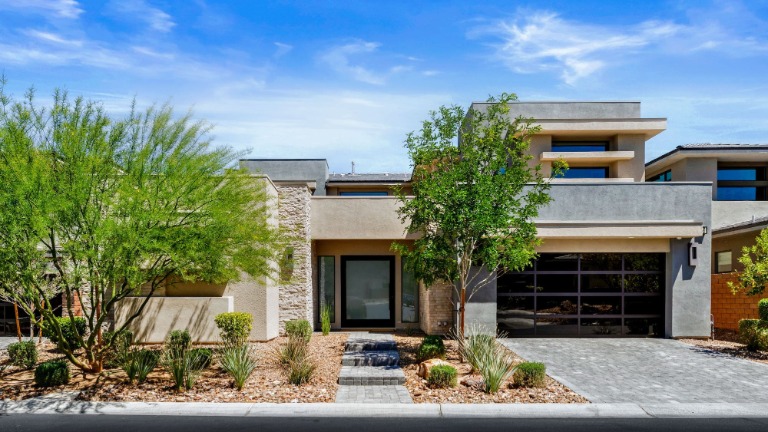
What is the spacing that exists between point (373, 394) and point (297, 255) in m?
7.55

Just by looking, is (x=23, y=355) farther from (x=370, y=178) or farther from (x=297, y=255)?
(x=370, y=178)

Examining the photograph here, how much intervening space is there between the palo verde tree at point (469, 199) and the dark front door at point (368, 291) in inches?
228

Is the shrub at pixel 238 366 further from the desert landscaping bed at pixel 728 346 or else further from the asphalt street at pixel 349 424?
the desert landscaping bed at pixel 728 346

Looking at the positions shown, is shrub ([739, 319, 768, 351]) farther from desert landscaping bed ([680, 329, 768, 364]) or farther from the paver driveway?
the paver driveway

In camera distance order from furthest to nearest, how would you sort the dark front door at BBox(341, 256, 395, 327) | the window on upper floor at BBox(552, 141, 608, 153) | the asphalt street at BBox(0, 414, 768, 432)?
the window on upper floor at BBox(552, 141, 608, 153), the dark front door at BBox(341, 256, 395, 327), the asphalt street at BBox(0, 414, 768, 432)

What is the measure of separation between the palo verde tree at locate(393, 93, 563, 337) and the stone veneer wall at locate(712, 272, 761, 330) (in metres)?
9.80

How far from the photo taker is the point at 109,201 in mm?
9844

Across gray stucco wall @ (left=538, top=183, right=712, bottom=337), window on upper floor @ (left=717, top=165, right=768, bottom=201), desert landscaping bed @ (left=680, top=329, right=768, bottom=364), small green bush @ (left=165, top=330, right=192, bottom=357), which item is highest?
window on upper floor @ (left=717, top=165, right=768, bottom=201)

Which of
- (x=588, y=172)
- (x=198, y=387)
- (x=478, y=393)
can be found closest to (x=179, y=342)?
(x=198, y=387)

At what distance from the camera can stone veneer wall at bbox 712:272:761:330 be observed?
59.5 feet

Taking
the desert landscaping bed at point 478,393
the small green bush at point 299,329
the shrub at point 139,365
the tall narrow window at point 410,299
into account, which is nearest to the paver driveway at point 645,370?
the desert landscaping bed at point 478,393

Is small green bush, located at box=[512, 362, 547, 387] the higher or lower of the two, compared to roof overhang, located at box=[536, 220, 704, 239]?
lower

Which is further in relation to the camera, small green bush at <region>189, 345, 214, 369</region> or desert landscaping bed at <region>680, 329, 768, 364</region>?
desert landscaping bed at <region>680, 329, 768, 364</region>

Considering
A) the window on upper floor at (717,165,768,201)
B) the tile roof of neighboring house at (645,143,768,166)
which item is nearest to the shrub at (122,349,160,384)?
the tile roof of neighboring house at (645,143,768,166)
